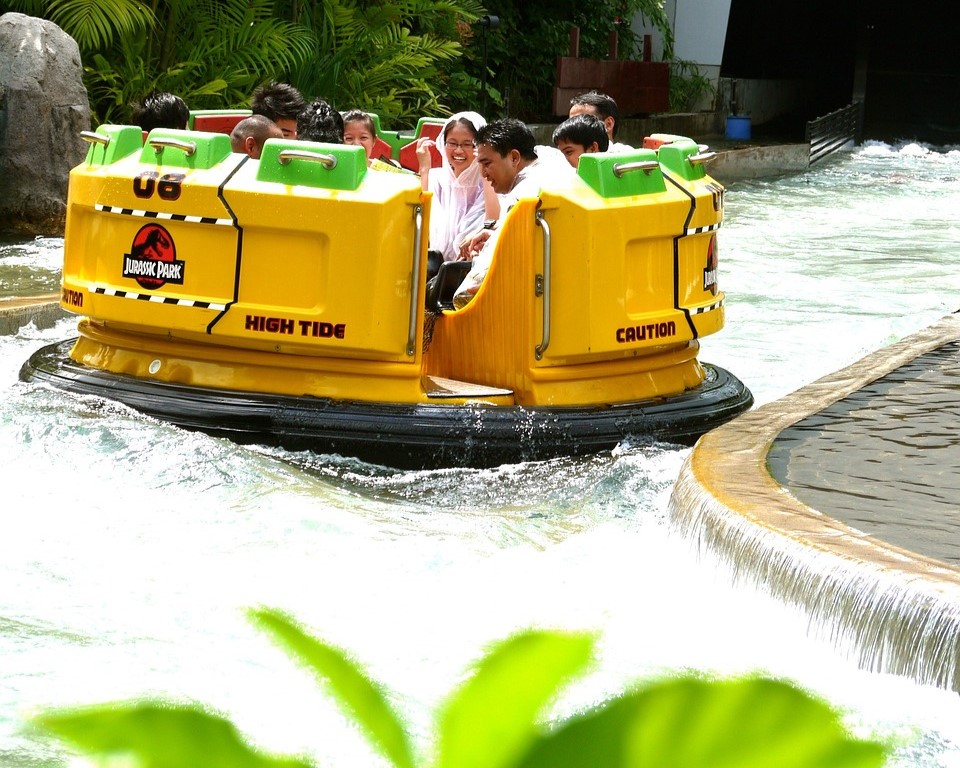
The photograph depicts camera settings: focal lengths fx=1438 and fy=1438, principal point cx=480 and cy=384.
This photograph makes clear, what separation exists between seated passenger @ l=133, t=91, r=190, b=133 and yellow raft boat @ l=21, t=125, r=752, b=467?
904 mm

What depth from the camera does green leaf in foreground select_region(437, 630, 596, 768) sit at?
609 millimetres

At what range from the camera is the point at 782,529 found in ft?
12.6

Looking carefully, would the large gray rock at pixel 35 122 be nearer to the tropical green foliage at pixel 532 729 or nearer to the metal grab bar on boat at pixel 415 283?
the metal grab bar on boat at pixel 415 283

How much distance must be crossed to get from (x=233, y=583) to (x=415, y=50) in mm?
10737

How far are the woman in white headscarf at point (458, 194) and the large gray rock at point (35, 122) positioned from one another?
16.8ft

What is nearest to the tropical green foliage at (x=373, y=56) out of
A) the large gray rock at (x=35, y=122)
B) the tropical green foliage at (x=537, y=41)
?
the tropical green foliage at (x=537, y=41)

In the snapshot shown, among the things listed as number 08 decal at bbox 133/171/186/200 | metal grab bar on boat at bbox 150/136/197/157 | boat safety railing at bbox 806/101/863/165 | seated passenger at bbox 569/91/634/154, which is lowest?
boat safety railing at bbox 806/101/863/165

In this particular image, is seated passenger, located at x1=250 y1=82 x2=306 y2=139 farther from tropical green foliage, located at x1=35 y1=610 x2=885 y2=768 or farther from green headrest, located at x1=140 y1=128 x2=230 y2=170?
tropical green foliage, located at x1=35 y1=610 x2=885 y2=768

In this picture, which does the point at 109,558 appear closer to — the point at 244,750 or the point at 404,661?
the point at 404,661

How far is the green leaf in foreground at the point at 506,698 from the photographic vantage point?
61cm

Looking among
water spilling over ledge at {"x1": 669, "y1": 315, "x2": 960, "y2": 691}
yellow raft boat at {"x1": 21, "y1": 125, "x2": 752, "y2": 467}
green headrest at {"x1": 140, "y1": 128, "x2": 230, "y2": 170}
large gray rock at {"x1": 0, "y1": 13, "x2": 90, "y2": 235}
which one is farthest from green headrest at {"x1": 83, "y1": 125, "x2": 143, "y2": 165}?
large gray rock at {"x1": 0, "y1": 13, "x2": 90, "y2": 235}

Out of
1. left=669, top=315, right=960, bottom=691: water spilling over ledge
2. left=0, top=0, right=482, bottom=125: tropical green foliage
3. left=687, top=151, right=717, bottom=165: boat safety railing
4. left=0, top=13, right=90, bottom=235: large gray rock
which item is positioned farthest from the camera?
left=0, top=0, right=482, bottom=125: tropical green foliage

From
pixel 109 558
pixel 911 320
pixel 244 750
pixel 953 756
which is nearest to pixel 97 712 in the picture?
pixel 244 750

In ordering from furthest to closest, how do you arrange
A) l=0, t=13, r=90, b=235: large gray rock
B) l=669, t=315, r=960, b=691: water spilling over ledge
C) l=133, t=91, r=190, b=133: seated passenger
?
l=0, t=13, r=90, b=235: large gray rock
l=133, t=91, r=190, b=133: seated passenger
l=669, t=315, r=960, b=691: water spilling over ledge
